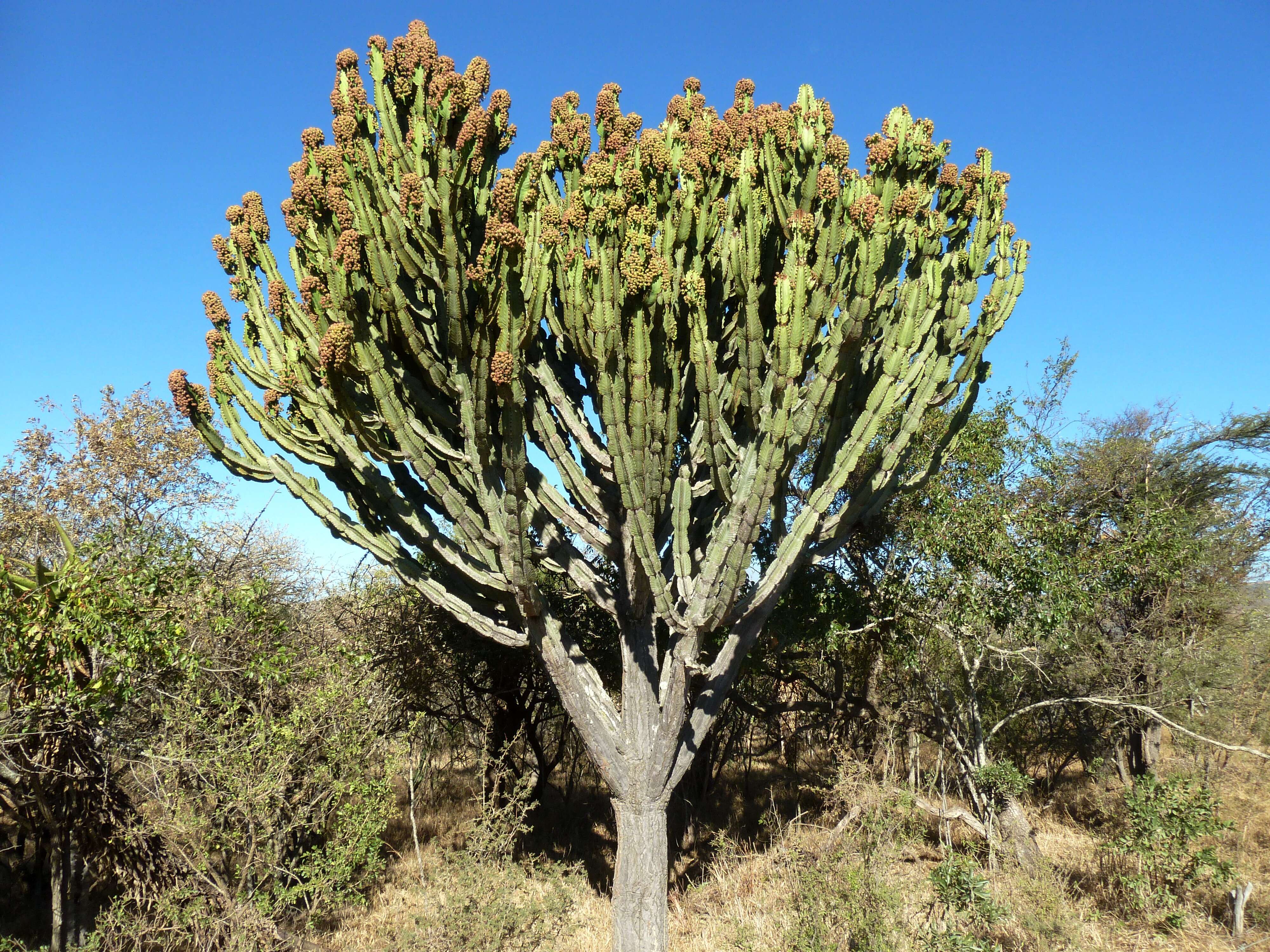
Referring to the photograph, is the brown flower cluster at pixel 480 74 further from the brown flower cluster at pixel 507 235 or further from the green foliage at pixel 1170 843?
the green foliage at pixel 1170 843

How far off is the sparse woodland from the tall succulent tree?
33 millimetres

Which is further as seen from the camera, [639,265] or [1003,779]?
[1003,779]

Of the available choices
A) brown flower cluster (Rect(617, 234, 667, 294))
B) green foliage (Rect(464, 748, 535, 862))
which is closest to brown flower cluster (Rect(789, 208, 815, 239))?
brown flower cluster (Rect(617, 234, 667, 294))

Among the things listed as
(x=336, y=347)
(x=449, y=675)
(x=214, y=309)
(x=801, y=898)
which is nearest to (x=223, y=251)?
(x=214, y=309)

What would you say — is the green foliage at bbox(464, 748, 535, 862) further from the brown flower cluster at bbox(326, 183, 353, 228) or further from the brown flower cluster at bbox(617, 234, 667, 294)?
the brown flower cluster at bbox(326, 183, 353, 228)

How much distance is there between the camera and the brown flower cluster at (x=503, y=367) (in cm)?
466

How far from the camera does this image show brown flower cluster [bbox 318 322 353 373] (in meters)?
4.52

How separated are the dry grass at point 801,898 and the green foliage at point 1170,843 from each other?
227mm

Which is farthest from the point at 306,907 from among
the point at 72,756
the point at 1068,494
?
the point at 1068,494

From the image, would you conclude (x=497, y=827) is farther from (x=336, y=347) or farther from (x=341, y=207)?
(x=341, y=207)

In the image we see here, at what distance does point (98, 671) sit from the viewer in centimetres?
472

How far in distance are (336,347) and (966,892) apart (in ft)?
18.0

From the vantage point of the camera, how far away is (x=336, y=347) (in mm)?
4547

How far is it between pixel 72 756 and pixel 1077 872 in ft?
26.7
